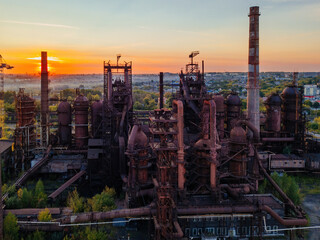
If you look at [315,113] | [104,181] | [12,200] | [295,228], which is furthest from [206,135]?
[315,113]

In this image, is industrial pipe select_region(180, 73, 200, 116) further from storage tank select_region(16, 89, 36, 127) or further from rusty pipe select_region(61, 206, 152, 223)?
storage tank select_region(16, 89, 36, 127)

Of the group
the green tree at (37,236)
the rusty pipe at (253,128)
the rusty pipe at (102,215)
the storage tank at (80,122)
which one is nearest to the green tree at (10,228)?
the green tree at (37,236)

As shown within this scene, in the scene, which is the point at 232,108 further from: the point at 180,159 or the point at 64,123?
the point at 64,123

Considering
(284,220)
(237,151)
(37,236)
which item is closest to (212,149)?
(237,151)

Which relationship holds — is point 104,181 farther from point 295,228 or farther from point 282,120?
point 282,120

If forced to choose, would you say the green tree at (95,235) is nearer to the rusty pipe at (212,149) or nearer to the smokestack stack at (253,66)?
the rusty pipe at (212,149)
